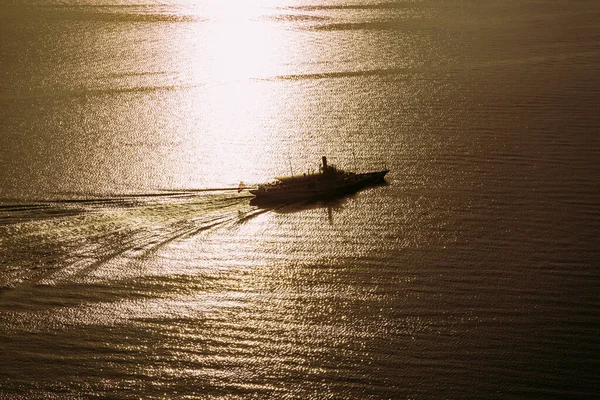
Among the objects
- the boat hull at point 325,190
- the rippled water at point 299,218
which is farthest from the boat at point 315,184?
the rippled water at point 299,218

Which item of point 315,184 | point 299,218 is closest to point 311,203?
point 315,184

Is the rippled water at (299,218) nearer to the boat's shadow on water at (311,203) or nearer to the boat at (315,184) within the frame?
the boat's shadow on water at (311,203)

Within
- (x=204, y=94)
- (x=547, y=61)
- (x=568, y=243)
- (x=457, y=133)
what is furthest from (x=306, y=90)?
(x=568, y=243)

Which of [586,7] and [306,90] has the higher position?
[586,7]

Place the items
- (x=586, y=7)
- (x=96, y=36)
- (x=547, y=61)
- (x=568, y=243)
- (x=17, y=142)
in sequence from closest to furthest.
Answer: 1. (x=568, y=243)
2. (x=17, y=142)
3. (x=547, y=61)
4. (x=96, y=36)
5. (x=586, y=7)

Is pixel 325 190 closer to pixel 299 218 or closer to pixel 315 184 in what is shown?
pixel 315 184

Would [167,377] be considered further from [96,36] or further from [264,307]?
[96,36]

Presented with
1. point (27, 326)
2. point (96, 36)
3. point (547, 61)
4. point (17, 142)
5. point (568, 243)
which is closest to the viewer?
point (27, 326)

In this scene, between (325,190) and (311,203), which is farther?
(325,190)

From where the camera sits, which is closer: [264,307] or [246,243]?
[264,307]
